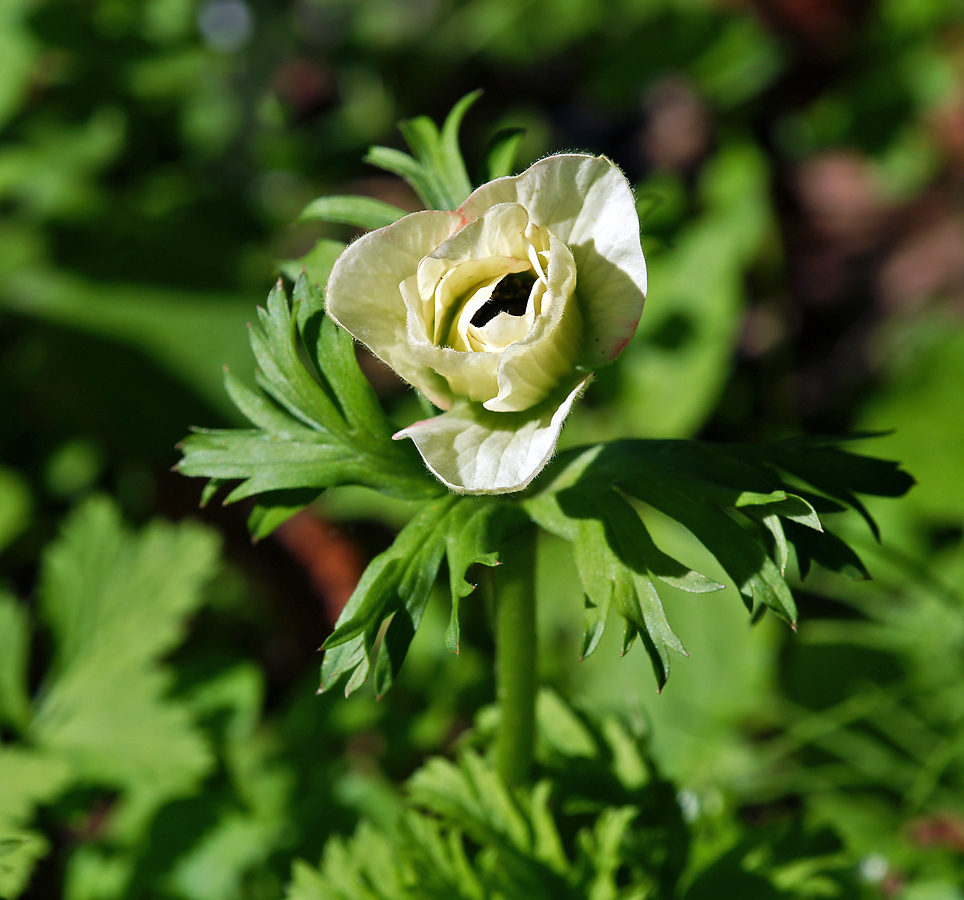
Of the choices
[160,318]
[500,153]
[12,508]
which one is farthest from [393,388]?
[500,153]

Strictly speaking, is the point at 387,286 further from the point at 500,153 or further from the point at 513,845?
the point at 513,845

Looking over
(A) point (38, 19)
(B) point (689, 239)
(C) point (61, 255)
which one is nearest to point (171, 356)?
(C) point (61, 255)

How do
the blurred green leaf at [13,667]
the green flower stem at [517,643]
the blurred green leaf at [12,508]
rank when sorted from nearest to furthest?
the green flower stem at [517,643] < the blurred green leaf at [13,667] < the blurred green leaf at [12,508]

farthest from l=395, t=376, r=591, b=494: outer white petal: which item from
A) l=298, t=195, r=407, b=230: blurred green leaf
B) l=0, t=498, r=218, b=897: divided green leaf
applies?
l=0, t=498, r=218, b=897: divided green leaf

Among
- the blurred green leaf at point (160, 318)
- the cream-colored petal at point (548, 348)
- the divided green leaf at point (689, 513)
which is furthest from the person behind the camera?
the blurred green leaf at point (160, 318)

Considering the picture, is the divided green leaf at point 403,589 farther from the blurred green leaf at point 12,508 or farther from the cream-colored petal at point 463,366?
the blurred green leaf at point 12,508

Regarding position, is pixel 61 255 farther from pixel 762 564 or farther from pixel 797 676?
pixel 762 564

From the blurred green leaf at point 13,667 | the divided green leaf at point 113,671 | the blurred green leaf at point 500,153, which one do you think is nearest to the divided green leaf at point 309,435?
the blurred green leaf at point 500,153
